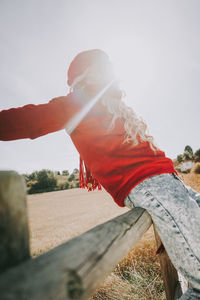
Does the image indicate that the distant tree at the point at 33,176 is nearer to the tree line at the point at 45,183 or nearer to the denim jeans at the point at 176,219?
the tree line at the point at 45,183

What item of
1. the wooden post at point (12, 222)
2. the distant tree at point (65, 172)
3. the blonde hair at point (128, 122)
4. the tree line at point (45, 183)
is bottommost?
the distant tree at point (65, 172)

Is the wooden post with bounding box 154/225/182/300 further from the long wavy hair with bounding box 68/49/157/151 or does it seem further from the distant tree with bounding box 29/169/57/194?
the distant tree with bounding box 29/169/57/194

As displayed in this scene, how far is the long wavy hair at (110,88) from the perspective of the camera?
3.65 feet

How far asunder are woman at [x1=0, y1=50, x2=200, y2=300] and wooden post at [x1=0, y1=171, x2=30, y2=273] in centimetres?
53

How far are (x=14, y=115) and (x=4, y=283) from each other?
68 cm

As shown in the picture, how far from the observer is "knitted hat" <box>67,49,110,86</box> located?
131 cm

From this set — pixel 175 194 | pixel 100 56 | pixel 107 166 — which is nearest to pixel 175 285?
pixel 175 194

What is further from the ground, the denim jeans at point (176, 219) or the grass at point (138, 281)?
the denim jeans at point (176, 219)

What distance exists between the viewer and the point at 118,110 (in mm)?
1156

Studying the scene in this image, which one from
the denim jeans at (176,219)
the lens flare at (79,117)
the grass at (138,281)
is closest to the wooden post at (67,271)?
the denim jeans at (176,219)

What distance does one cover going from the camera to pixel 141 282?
7.11 feet

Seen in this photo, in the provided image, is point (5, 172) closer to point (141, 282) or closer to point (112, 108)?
point (112, 108)

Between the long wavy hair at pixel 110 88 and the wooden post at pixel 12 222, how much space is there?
31.0 inches

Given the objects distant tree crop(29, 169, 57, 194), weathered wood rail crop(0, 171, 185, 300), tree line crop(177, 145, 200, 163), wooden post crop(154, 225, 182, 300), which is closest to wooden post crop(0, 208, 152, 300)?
weathered wood rail crop(0, 171, 185, 300)
